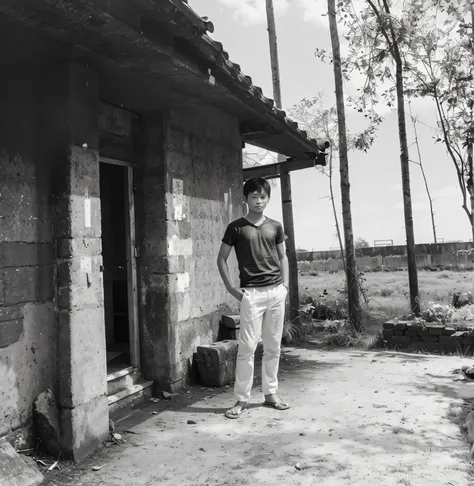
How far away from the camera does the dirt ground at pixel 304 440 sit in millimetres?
3342

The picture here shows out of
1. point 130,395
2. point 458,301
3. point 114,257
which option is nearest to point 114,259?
point 114,257

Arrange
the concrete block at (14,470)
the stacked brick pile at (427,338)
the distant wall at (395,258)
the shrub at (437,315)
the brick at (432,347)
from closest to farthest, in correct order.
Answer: the concrete block at (14,470), the stacked brick pile at (427,338), the brick at (432,347), the shrub at (437,315), the distant wall at (395,258)

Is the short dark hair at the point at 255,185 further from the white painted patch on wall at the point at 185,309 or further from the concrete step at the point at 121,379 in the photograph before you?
the concrete step at the point at 121,379

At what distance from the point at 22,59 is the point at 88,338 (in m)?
2.18

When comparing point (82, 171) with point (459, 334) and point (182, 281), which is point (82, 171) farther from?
point (459, 334)

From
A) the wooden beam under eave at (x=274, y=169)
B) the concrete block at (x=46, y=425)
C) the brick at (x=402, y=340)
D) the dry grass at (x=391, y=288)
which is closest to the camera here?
the concrete block at (x=46, y=425)

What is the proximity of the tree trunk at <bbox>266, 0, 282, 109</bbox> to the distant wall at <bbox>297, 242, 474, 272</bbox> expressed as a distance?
13.5 metres

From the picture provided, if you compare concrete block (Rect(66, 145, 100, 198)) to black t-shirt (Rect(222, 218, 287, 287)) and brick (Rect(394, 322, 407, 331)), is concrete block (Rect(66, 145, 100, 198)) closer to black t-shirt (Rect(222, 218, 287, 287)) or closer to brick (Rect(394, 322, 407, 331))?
black t-shirt (Rect(222, 218, 287, 287))

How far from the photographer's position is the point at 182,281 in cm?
561

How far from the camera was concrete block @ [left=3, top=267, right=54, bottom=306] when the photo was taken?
3607mm

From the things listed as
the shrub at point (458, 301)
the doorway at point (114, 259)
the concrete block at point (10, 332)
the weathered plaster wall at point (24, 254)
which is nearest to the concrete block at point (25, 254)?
the weathered plaster wall at point (24, 254)

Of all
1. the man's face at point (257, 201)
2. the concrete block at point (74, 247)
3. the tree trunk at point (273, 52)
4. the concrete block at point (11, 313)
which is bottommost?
the concrete block at point (11, 313)

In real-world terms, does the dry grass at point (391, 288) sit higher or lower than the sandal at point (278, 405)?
higher

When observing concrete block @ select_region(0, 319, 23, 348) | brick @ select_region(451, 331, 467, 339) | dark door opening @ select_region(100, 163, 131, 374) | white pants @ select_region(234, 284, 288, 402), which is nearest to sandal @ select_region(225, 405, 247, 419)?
white pants @ select_region(234, 284, 288, 402)
